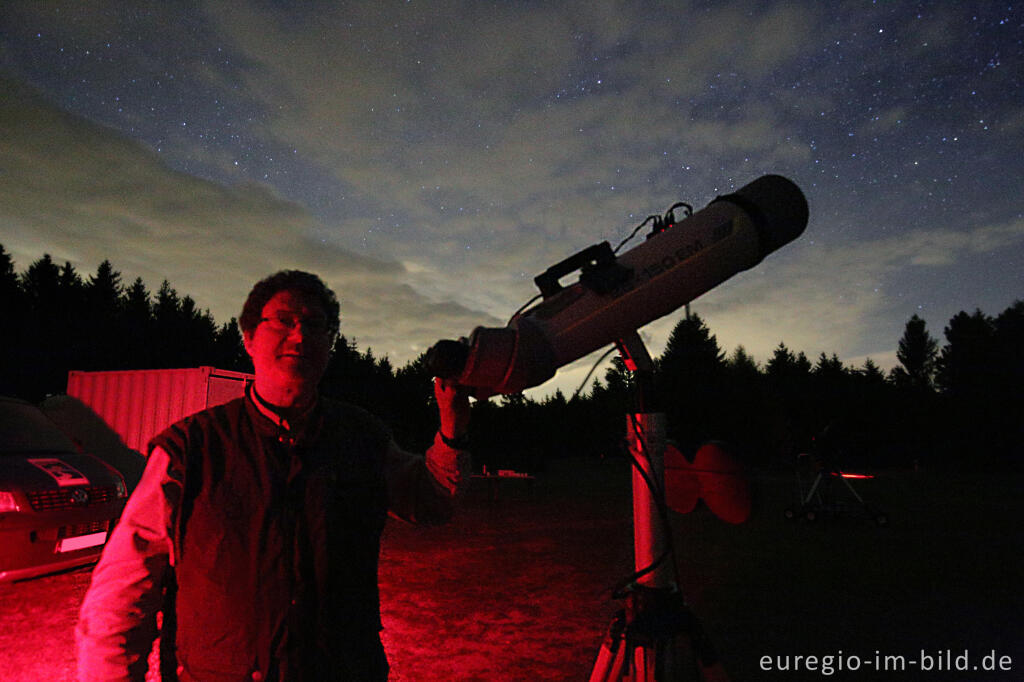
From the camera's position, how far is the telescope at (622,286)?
1628 mm

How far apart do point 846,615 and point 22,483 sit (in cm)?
741

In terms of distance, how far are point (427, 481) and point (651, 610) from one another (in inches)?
35.8

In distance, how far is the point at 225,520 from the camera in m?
1.59

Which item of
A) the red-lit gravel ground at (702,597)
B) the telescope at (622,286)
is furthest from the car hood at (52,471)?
the telescope at (622,286)

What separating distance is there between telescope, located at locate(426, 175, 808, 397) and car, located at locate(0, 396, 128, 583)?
457cm

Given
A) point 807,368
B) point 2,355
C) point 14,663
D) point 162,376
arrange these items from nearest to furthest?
point 14,663
point 162,376
point 2,355
point 807,368

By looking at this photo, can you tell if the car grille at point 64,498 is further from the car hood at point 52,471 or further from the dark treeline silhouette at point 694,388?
the dark treeline silhouette at point 694,388

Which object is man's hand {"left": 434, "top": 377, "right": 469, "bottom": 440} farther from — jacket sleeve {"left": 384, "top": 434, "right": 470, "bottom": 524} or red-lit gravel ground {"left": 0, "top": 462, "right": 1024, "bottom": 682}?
red-lit gravel ground {"left": 0, "top": 462, "right": 1024, "bottom": 682}

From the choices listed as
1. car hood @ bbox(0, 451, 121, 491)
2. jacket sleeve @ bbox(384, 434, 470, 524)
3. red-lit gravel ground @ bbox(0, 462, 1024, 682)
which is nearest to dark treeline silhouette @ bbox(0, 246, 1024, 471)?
red-lit gravel ground @ bbox(0, 462, 1024, 682)

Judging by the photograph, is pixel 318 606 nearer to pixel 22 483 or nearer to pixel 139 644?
pixel 139 644

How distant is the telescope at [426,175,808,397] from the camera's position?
163 cm

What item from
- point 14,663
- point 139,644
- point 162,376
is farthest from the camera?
point 162,376

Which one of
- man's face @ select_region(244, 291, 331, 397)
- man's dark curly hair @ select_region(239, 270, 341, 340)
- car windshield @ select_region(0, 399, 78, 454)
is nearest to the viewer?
man's face @ select_region(244, 291, 331, 397)

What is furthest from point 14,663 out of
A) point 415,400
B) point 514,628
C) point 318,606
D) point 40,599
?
point 415,400
